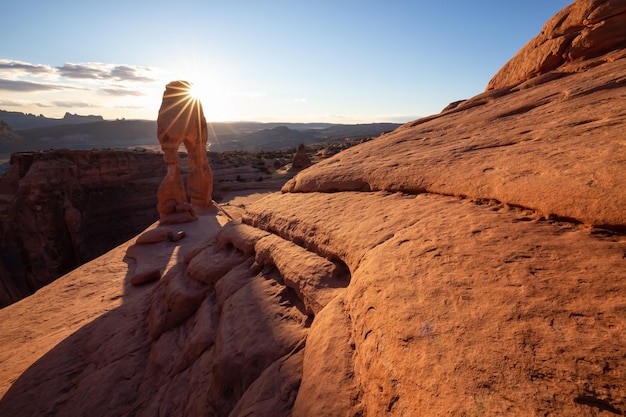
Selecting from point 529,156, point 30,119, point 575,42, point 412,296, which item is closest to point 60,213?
point 412,296

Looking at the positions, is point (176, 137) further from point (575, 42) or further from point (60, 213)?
point (575, 42)

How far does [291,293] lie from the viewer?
10.3 feet

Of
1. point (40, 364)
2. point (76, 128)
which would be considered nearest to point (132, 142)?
point (76, 128)

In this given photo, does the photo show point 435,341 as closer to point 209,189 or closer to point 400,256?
point 400,256

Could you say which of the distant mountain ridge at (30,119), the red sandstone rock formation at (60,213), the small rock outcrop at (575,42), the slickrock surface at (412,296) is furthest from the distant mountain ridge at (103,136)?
the slickrock surface at (412,296)

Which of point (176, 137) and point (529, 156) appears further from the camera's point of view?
point (176, 137)

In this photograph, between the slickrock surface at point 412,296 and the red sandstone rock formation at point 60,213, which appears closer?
the slickrock surface at point 412,296

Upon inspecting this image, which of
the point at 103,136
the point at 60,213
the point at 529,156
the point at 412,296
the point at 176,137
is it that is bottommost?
the point at 60,213

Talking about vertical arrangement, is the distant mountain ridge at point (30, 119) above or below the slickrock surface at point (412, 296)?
above

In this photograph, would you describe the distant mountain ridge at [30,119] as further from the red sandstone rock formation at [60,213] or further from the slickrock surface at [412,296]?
the slickrock surface at [412,296]

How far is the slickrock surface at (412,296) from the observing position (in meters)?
1.41

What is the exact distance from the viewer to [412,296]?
1938mm

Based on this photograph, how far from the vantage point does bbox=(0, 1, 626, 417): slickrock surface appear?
1.41 m

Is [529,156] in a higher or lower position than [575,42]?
lower
